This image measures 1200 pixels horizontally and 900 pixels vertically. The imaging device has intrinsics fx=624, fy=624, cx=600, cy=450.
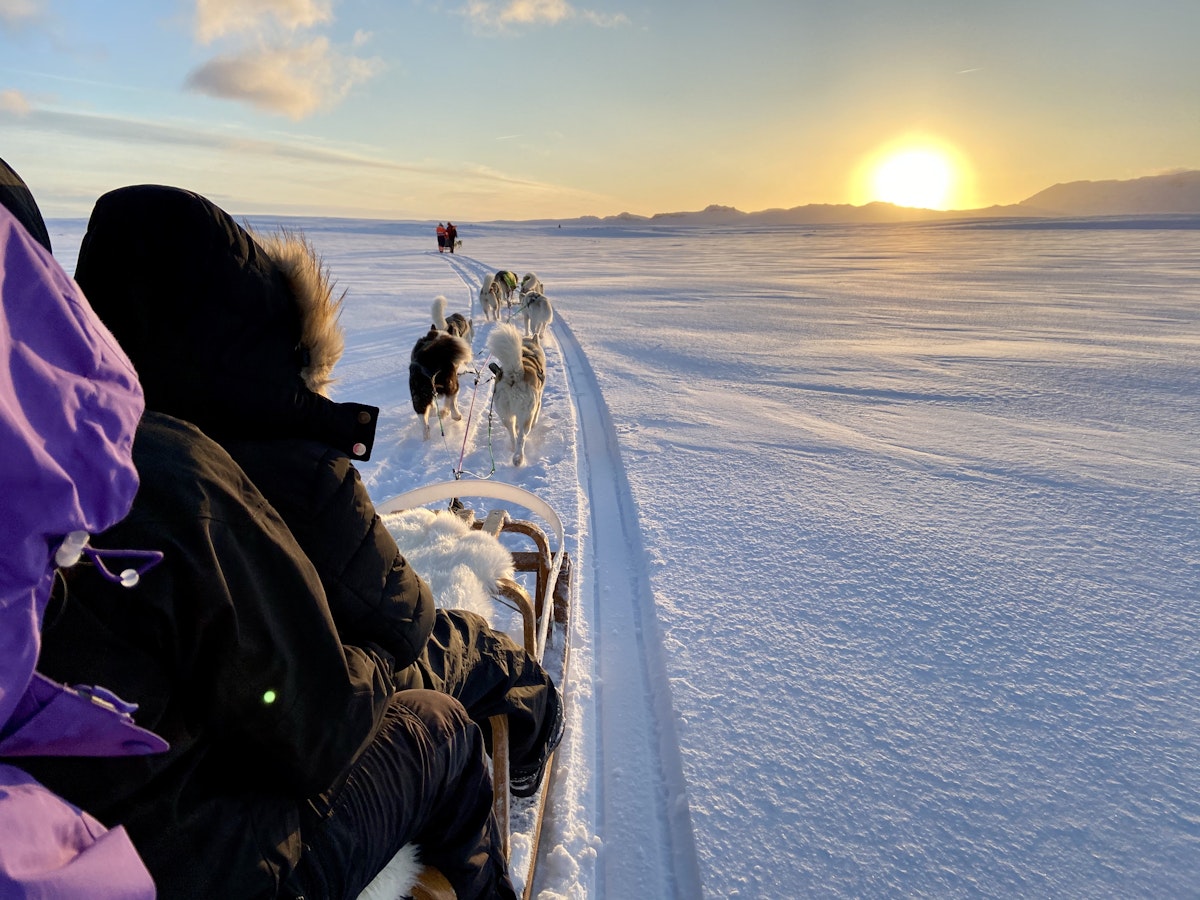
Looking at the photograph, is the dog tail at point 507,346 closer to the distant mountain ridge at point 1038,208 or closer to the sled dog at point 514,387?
the sled dog at point 514,387

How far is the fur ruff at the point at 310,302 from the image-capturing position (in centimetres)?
112

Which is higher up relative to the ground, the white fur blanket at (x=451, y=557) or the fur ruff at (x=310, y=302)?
the fur ruff at (x=310, y=302)

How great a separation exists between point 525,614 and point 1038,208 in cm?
17104

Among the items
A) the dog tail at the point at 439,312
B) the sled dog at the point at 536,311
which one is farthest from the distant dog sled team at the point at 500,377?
the sled dog at the point at 536,311

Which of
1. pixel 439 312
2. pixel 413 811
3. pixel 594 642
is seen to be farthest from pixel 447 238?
pixel 413 811

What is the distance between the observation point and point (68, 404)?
0.64 metres

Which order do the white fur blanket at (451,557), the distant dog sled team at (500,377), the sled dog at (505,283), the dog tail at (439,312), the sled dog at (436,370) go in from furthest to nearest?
1. the sled dog at (505,283)
2. the dog tail at (439,312)
3. the distant dog sled team at (500,377)
4. the sled dog at (436,370)
5. the white fur blanket at (451,557)

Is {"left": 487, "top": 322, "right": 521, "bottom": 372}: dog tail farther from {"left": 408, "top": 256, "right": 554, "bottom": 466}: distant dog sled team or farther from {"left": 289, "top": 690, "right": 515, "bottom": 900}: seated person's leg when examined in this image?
{"left": 289, "top": 690, "right": 515, "bottom": 900}: seated person's leg

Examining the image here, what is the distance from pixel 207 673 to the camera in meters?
0.77

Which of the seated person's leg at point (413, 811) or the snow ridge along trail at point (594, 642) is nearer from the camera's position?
the seated person's leg at point (413, 811)

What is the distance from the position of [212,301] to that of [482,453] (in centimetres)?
425

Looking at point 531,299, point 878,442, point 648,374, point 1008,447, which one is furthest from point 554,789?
point 531,299

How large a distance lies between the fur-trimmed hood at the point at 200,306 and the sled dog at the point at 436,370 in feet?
8.71

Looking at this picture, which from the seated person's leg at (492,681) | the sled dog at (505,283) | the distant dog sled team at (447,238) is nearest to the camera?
the seated person's leg at (492,681)
